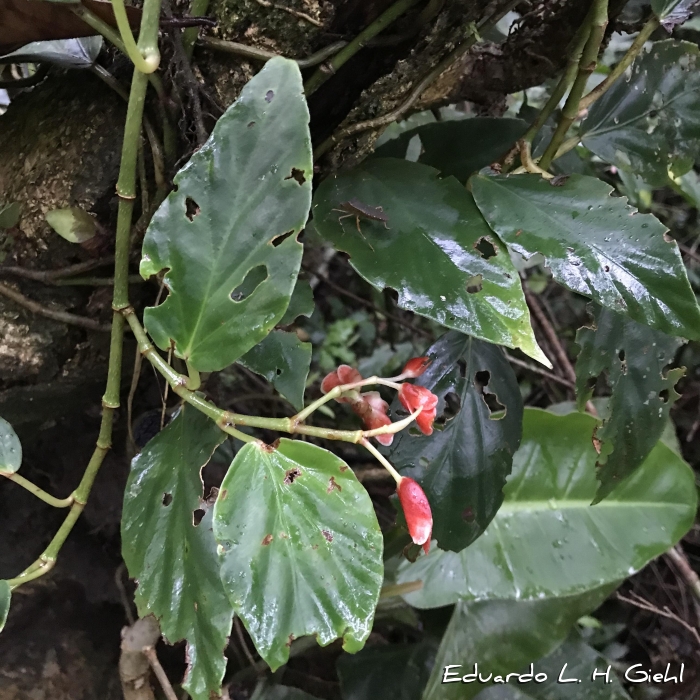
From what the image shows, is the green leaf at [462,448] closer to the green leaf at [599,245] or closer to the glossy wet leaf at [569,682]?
the green leaf at [599,245]

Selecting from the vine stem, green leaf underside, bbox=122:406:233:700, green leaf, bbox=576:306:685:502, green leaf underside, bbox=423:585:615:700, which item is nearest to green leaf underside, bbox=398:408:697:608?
green leaf underside, bbox=423:585:615:700

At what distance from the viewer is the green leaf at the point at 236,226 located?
0.37 metres

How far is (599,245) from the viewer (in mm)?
489

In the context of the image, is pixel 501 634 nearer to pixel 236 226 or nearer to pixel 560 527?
pixel 560 527

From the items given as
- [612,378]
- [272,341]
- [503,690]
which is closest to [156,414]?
[272,341]

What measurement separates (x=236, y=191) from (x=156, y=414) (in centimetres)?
50

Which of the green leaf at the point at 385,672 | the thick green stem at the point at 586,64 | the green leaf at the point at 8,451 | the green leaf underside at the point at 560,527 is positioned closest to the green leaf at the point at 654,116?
the thick green stem at the point at 586,64

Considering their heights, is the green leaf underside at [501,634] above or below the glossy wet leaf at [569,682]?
above

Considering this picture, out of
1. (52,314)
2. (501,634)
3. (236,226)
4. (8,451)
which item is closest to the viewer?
(236,226)

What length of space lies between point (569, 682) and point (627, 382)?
2.24ft

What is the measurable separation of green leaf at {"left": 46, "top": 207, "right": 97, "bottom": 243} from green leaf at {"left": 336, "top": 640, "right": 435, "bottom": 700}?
2.71 ft

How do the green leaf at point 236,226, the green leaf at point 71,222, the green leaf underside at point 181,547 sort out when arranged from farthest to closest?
1. the green leaf at point 71,222
2. the green leaf underside at point 181,547
3. the green leaf at point 236,226

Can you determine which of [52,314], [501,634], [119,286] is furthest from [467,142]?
→ [501,634]

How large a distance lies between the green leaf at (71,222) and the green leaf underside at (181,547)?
0.82 ft
